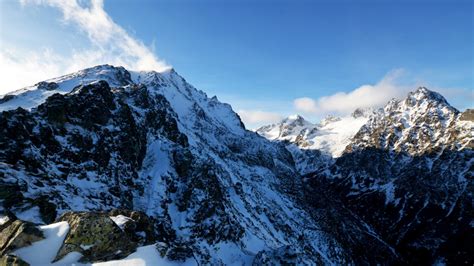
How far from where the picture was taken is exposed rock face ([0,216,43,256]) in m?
23.1

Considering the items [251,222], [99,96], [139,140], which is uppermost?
[99,96]

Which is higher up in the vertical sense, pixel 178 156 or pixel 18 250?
pixel 178 156

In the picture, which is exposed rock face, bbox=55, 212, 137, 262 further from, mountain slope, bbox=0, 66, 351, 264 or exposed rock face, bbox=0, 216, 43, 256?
mountain slope, bbox=0, 66, 351, 264

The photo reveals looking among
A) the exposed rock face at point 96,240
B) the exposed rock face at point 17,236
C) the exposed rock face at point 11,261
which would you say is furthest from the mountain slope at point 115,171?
the exposed rock face at point 11,261

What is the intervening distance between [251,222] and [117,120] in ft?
188

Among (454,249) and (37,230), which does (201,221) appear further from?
(454,249)

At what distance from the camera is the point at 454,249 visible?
187 m

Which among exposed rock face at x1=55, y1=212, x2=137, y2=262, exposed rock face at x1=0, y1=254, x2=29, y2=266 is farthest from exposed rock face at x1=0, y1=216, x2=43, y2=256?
exposed rock face at x1=55, y1=212, x2=137, y2=262

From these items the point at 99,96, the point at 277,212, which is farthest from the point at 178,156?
the point at 277,212

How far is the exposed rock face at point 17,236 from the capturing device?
2310cm

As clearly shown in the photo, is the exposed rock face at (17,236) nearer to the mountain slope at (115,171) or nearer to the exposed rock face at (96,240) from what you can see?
the exposed rock face at (96,240)

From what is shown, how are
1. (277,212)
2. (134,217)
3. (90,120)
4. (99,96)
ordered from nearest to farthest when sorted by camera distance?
(134,217)
(90,120)
(99,96)
(277,212)

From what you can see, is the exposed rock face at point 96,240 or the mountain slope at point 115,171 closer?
the exposed rock face at point 96,240

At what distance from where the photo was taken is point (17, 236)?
2341 cm
